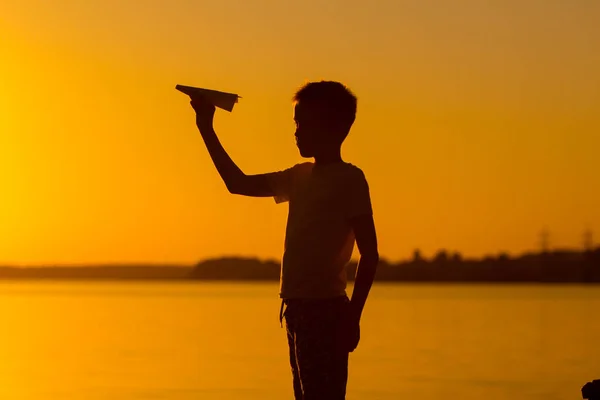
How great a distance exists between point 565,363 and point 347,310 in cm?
1670

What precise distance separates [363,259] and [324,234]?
0.65 ft

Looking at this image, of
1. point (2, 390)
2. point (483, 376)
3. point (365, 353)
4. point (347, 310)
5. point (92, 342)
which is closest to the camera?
point (347, 310)

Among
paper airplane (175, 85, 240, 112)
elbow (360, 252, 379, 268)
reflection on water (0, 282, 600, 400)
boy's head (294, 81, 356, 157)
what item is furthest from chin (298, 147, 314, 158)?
reflection on water (0, 282, 600, 400)

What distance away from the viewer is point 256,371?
767 inches

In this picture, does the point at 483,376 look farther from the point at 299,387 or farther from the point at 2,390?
the point at 299,387

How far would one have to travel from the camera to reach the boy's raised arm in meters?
5.68

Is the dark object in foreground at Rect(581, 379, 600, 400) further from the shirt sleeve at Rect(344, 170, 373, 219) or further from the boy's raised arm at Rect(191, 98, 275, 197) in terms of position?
the boy's raised arm at Rect(191, 98, 275, 197)

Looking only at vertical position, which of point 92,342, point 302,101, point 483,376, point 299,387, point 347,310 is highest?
point 302,101

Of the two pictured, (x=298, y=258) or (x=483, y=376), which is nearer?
(x=298, y=258)

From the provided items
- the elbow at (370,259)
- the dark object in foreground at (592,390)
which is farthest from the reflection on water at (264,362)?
the elbow at (370,259)

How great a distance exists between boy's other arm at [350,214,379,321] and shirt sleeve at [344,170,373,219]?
0.02 metres

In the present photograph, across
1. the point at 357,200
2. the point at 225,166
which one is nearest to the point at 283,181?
the point at 225,166

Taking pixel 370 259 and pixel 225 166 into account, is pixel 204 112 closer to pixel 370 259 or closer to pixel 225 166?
pixel 225 166

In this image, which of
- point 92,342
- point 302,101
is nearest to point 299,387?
point 302,101
